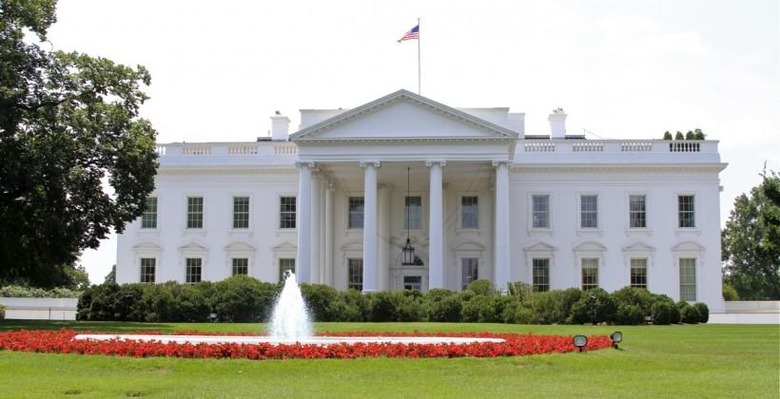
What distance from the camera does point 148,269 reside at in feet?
168

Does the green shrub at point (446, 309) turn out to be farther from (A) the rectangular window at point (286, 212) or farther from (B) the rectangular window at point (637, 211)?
(B) the rectangular window at point (637, 211)

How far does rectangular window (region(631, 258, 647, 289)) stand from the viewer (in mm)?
49188

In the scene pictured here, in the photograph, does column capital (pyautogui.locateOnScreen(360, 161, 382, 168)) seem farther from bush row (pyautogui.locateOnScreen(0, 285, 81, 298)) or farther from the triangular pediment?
bush row (pyautogui.locateOnScreen(0, 285, 81, 298))

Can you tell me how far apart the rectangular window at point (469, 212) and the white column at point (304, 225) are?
9809 mm

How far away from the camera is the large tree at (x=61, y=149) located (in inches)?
1151

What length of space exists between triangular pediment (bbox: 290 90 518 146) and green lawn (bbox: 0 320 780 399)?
25689mm

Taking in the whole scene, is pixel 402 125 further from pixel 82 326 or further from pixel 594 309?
pixel 82 326

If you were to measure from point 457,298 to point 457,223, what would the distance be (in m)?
13.4

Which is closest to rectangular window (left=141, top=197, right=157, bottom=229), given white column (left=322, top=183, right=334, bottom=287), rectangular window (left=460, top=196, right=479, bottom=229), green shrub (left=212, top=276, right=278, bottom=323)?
white column (left=322, top=183, right=334, bottom=287)

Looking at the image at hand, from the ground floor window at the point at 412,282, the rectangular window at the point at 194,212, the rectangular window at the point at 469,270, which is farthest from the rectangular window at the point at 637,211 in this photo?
the rectangular window at the point at 194,212

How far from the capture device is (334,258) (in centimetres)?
5091

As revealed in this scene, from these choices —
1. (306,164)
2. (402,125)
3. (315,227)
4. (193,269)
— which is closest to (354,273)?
(315,227)

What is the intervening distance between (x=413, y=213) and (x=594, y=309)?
697 inches

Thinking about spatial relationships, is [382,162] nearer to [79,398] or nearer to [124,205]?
[124,205]
